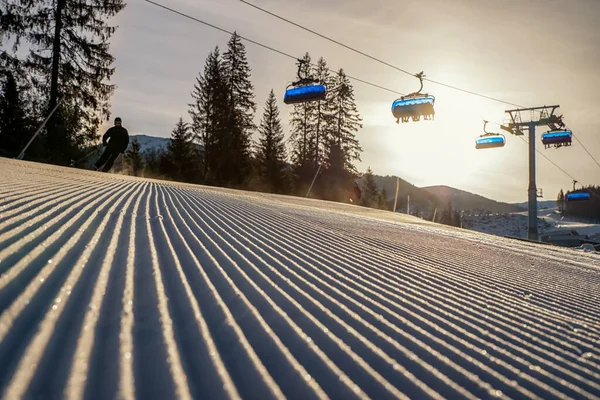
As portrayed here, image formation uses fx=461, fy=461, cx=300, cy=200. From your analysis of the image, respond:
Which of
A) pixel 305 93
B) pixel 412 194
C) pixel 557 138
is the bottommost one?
pixel 412 194

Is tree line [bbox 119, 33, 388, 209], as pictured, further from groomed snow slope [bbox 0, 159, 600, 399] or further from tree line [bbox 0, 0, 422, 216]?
groomed snow slope [bbox 0, 159, 600, 399]

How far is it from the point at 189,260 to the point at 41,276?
61cm

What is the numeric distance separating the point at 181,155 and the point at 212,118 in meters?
4.48

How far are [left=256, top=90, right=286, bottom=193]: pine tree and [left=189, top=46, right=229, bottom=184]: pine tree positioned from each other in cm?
402

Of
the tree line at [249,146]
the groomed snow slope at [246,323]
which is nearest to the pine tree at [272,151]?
the tree line at [249,146]

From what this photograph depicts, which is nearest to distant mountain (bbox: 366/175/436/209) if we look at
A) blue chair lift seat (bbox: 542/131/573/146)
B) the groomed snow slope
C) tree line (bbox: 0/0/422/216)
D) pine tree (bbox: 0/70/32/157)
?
tree line (bbox: 0/0/422/216)

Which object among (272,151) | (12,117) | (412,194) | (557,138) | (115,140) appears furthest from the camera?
(412,194)

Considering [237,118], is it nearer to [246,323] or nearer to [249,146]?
[249,146]

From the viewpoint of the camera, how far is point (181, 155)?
96.6 ft

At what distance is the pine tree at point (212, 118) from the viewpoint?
101 feet

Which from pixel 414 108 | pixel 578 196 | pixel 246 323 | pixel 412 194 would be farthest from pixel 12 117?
pixel 412 194

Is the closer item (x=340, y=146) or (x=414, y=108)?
(x=414, y=108)

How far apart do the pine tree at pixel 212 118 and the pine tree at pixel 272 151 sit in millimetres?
4016

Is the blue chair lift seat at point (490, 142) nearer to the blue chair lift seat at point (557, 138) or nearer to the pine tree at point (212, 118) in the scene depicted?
the blue chair lift seat at point (557, 138)
